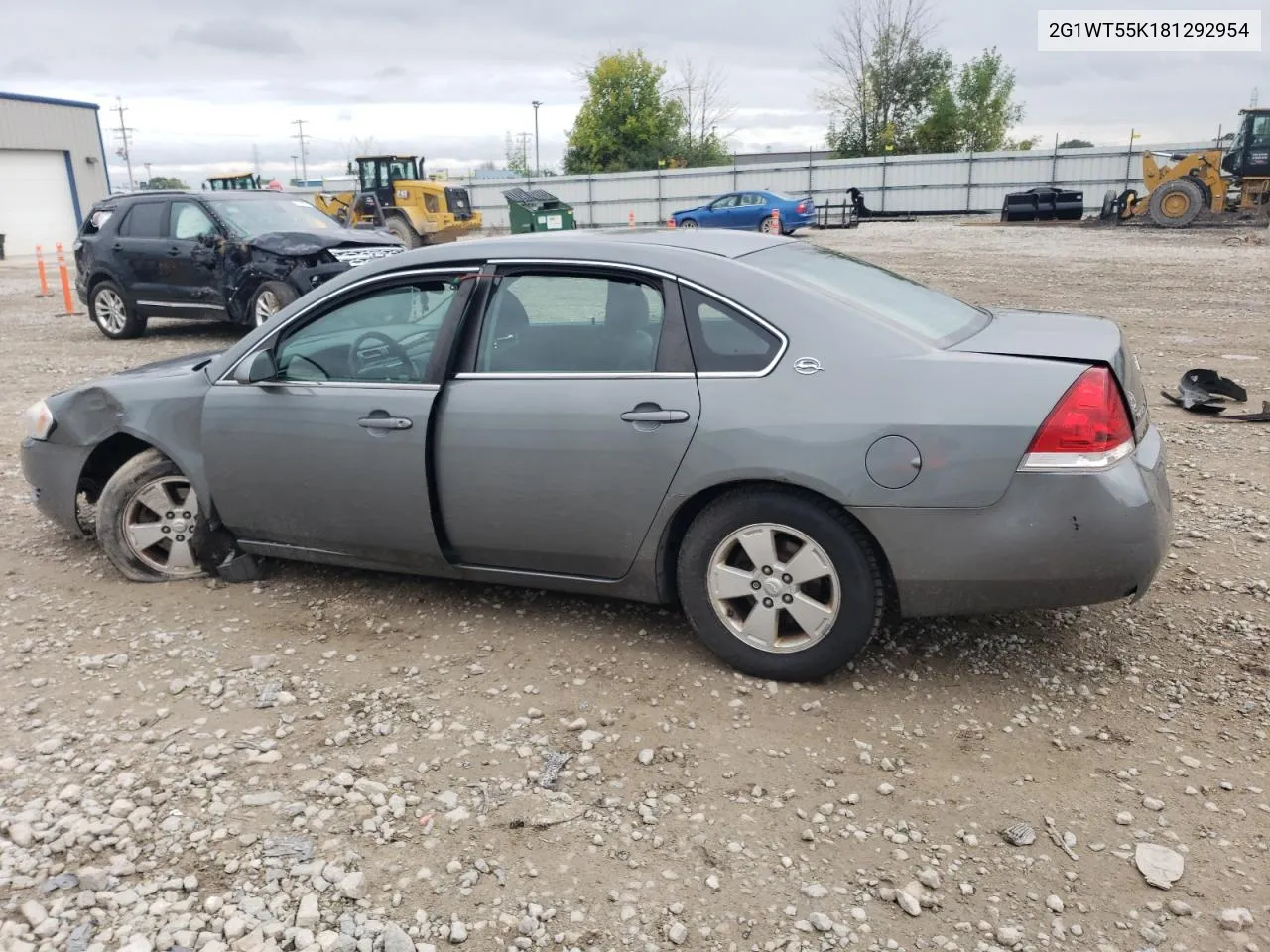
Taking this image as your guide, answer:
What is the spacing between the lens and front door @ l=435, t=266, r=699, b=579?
3463mm

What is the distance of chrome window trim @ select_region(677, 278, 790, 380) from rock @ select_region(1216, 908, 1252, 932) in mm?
1941

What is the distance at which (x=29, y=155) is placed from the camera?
1517 inches

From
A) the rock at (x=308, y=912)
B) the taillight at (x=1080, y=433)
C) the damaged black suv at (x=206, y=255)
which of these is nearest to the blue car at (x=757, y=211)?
the damaged black suv at (x=206, y=255)

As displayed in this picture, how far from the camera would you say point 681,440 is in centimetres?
338

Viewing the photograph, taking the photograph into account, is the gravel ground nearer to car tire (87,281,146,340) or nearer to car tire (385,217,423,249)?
car tire (87,281,146,340)

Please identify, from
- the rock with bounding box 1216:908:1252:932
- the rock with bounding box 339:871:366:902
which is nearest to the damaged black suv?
the rock with bounding box 339:871:366:902

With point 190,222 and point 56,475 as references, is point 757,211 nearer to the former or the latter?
point 190,222

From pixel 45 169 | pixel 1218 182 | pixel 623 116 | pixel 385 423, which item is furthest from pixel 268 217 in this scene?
pixel 623 116

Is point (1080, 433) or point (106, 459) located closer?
point (1080, 433)

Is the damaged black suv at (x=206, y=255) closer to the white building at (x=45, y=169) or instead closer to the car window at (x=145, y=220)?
the car window at (x=145, y=220)

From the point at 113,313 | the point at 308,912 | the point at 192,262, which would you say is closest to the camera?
the point at 308,912

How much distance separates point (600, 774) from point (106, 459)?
311cm

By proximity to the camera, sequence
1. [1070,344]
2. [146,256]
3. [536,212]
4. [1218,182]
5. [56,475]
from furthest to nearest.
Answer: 1. [536,212]
2. [1218,182]
3. [146,256]
4. [56,475]
5. [1070,344]

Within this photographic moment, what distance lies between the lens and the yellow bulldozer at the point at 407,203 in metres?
25.6
